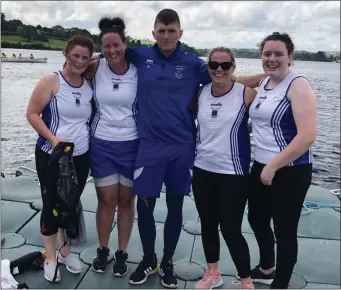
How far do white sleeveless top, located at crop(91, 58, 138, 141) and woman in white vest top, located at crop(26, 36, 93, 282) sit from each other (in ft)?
0.26

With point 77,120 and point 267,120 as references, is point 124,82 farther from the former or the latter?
point 267,120

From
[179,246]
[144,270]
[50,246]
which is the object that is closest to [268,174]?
[144,270]

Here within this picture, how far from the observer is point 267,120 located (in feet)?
8.77

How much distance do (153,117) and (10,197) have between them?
263 cm

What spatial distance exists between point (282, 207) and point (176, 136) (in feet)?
2.87

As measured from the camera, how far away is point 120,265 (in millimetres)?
3355

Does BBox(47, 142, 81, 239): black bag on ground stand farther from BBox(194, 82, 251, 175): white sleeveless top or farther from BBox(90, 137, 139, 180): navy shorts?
BBox(194, 82, 251, 175): white sleeveless top

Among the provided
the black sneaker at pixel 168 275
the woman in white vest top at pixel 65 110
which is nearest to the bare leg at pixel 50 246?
the woman in white vest top at pixel 65 110

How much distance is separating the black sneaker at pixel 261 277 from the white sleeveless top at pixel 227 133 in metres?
0.93

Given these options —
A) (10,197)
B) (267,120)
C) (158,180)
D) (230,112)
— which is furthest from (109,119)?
(10,197)

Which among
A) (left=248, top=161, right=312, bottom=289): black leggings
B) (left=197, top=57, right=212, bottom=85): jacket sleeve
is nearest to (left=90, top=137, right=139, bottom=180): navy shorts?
(left=197, top=57, right=212, bottom=85): jacket sleeve

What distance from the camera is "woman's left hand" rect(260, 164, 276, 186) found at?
2613 millimetres

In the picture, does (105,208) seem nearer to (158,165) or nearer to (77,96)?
(158,165)

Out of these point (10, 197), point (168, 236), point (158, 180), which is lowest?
point (10, 197)
